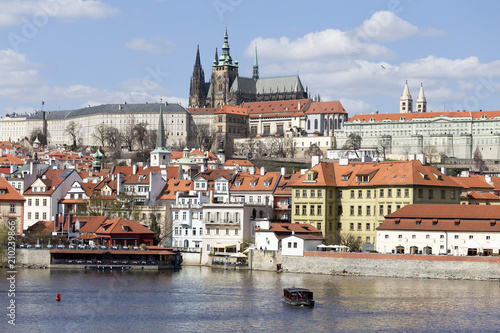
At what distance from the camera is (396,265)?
65.8m

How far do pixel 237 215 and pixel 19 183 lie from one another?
27.9 metres

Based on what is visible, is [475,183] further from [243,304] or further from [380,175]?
[243,304]

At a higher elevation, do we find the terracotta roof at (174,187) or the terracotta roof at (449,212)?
the terracotta roof at (174,187)

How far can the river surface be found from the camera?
1857 inches

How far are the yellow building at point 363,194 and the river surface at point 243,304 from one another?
11.6 meters

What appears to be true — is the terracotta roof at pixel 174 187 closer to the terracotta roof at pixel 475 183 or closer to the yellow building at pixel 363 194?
the yellow building at pixel 363 194

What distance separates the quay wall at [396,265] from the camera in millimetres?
63344

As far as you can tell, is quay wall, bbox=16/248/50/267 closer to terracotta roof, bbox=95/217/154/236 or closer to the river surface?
terracotta roof, bbox=95/217/154/236

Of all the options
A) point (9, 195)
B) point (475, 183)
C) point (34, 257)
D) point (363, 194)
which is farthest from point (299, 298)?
point (475, 183)

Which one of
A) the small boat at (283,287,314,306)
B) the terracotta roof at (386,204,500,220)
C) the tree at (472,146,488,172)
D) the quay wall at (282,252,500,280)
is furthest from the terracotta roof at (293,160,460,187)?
the tree at (472,146,488,172)

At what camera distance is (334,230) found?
7912 centimetres

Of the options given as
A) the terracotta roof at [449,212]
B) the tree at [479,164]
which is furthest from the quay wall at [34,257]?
the tree at [479,164]

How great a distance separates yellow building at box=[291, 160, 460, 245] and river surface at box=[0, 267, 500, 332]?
11590 millimetres

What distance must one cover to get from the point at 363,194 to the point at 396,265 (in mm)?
13267
